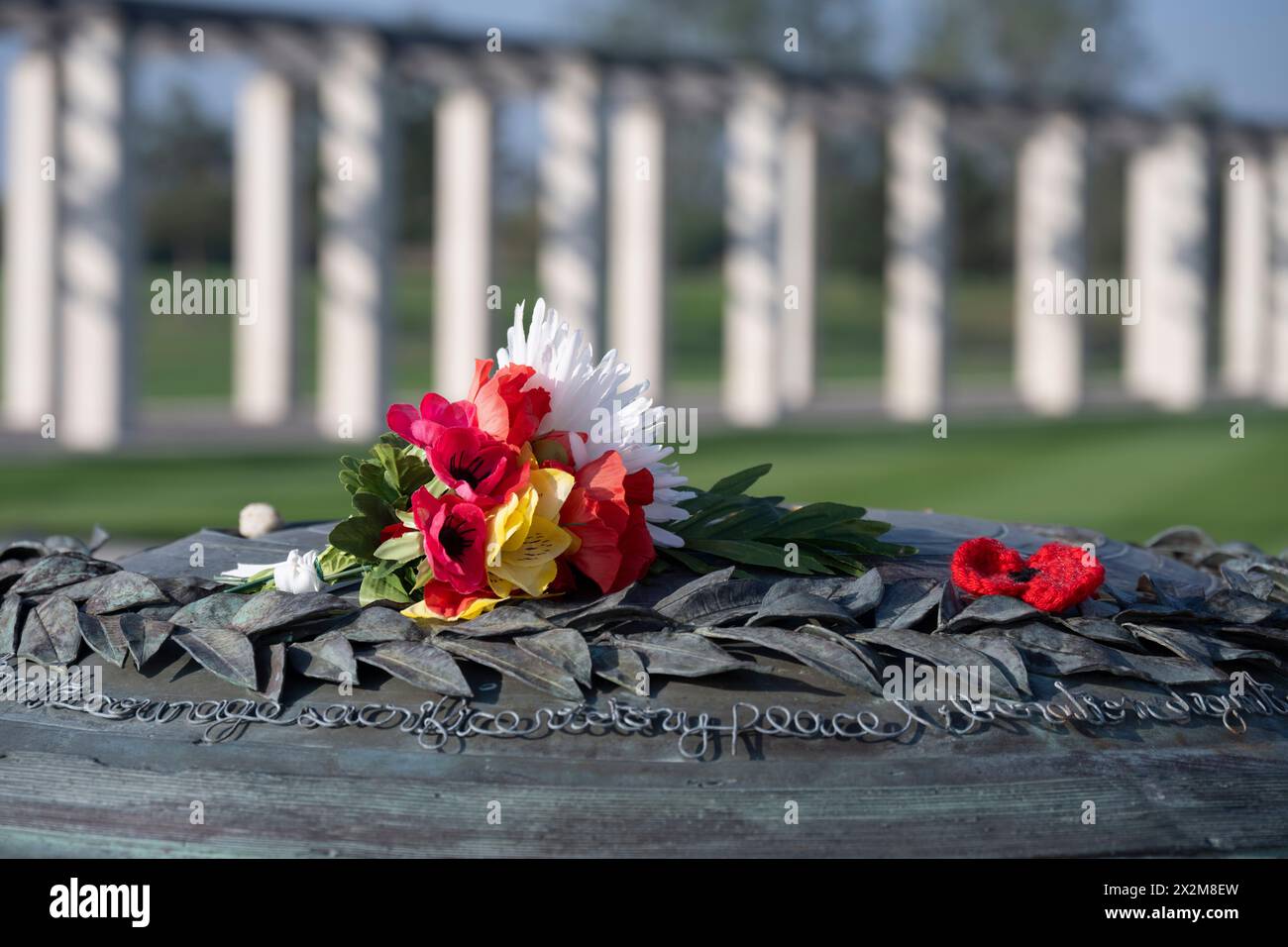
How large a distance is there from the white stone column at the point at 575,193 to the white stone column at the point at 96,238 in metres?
5.66

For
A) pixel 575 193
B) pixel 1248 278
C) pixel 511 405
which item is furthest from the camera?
pixel 1248 278

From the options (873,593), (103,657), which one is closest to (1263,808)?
(873,593)

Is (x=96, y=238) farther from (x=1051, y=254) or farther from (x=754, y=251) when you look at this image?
(x=1051, y=254)

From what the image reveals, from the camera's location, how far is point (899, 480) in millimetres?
15398

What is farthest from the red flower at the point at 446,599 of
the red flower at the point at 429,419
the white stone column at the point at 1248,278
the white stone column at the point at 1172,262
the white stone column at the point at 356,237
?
the white stone column at the point at 1248,278

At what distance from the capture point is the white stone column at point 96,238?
17219 millimetres

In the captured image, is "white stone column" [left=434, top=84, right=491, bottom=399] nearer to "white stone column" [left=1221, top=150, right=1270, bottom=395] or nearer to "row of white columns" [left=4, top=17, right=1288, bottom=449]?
"row of white columns" [left=4, top=17, right=1288, bottom=449]

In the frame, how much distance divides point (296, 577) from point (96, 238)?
15.4 metres

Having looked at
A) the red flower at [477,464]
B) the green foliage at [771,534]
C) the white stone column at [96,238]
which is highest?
the white stone column at [96,238]

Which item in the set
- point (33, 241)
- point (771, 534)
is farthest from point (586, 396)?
point (33, 241)

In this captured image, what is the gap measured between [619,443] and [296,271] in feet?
58.2

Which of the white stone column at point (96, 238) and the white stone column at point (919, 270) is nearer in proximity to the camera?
the white stone column at point (96, 238)

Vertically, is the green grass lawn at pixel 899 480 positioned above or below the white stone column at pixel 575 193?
below

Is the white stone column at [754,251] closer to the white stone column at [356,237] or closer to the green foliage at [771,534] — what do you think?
the white stone column at [356,237]
